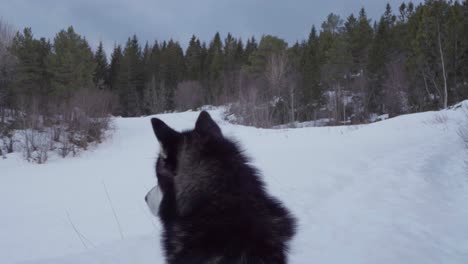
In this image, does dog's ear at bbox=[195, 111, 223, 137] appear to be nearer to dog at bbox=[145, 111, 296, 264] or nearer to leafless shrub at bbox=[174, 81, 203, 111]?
dog at bbox=[145, 111, 296, 264]

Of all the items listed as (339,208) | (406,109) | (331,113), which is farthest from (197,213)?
(406,109)

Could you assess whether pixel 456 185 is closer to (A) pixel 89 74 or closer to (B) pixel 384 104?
(B) pixel 384 104

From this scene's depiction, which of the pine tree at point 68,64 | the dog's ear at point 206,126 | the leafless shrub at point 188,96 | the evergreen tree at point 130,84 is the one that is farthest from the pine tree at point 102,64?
the dog's ear at point 206,126

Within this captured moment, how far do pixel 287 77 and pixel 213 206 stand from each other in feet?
105

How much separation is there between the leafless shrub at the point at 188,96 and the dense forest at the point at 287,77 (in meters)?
0.16

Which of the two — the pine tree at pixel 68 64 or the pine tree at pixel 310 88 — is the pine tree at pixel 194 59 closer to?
the pine tree at pixel 68 64

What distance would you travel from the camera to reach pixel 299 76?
34031 mm

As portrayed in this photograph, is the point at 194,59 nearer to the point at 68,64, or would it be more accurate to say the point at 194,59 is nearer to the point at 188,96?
the point at 188,96

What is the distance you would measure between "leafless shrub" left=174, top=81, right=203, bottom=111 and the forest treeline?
0.54 feet

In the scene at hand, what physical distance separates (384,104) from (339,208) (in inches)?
1323

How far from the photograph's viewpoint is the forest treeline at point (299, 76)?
24.8m

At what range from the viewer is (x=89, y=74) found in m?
→ 34.3

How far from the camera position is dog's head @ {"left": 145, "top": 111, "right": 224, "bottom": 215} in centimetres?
146

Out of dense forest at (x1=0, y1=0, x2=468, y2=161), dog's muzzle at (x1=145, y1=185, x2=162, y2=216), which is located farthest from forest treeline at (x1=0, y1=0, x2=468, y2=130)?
dog's muzzle at (x1=145, y1=185, x2=162, y2=216)
